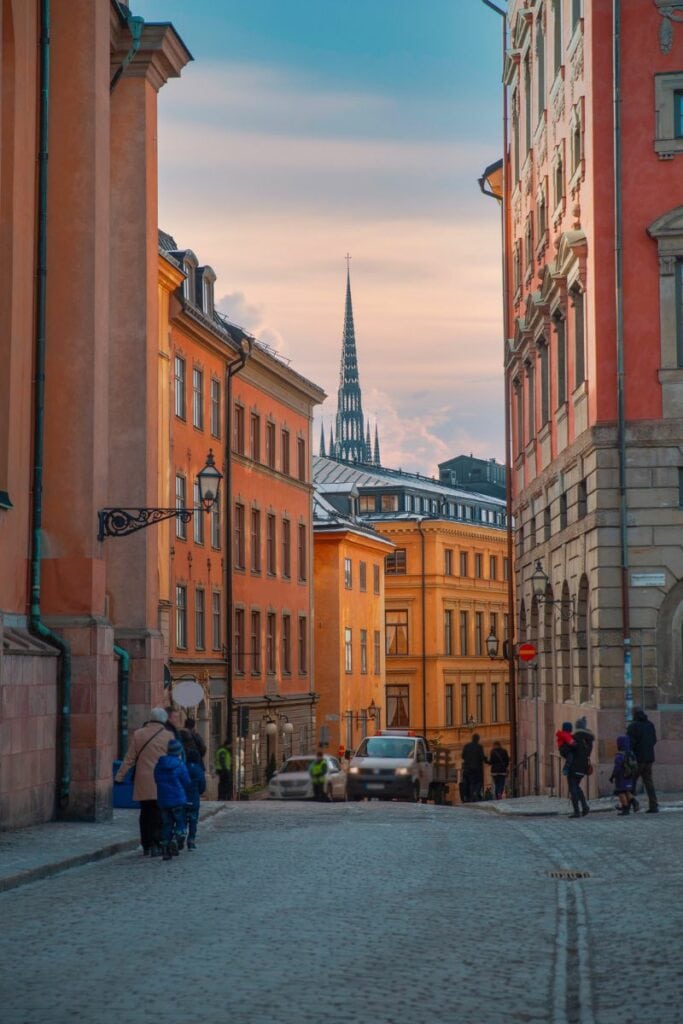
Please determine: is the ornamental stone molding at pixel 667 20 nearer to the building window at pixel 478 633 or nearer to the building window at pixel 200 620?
the building window at pixel 200 620

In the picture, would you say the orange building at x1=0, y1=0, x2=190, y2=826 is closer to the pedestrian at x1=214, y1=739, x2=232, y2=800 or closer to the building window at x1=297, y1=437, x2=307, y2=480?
the pedestrian at x1=214, y1=739, x2=232, y2=800

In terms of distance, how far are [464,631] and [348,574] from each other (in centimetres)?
1995

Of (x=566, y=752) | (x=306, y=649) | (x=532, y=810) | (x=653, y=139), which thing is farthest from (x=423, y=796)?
(x=306, y=649)

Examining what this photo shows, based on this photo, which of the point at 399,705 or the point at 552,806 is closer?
the point at 552,806

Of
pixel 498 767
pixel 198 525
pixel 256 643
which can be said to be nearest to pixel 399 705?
pixel 256 643

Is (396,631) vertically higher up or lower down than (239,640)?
higher up

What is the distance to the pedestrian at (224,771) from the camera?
167 feet

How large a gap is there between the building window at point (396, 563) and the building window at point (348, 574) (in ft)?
52.1

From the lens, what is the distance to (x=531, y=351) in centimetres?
4653

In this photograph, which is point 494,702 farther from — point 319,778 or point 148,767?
point 148,767

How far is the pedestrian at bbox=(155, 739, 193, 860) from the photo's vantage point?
20.1 m

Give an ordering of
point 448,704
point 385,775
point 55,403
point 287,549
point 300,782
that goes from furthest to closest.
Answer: point 448,704 < point 287,549 < point 300,782 < point 385,775 < point 55,403

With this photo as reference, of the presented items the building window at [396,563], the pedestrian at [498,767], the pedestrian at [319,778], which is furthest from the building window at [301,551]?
the building window at [396,563]

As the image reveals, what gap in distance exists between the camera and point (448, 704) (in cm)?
9744
